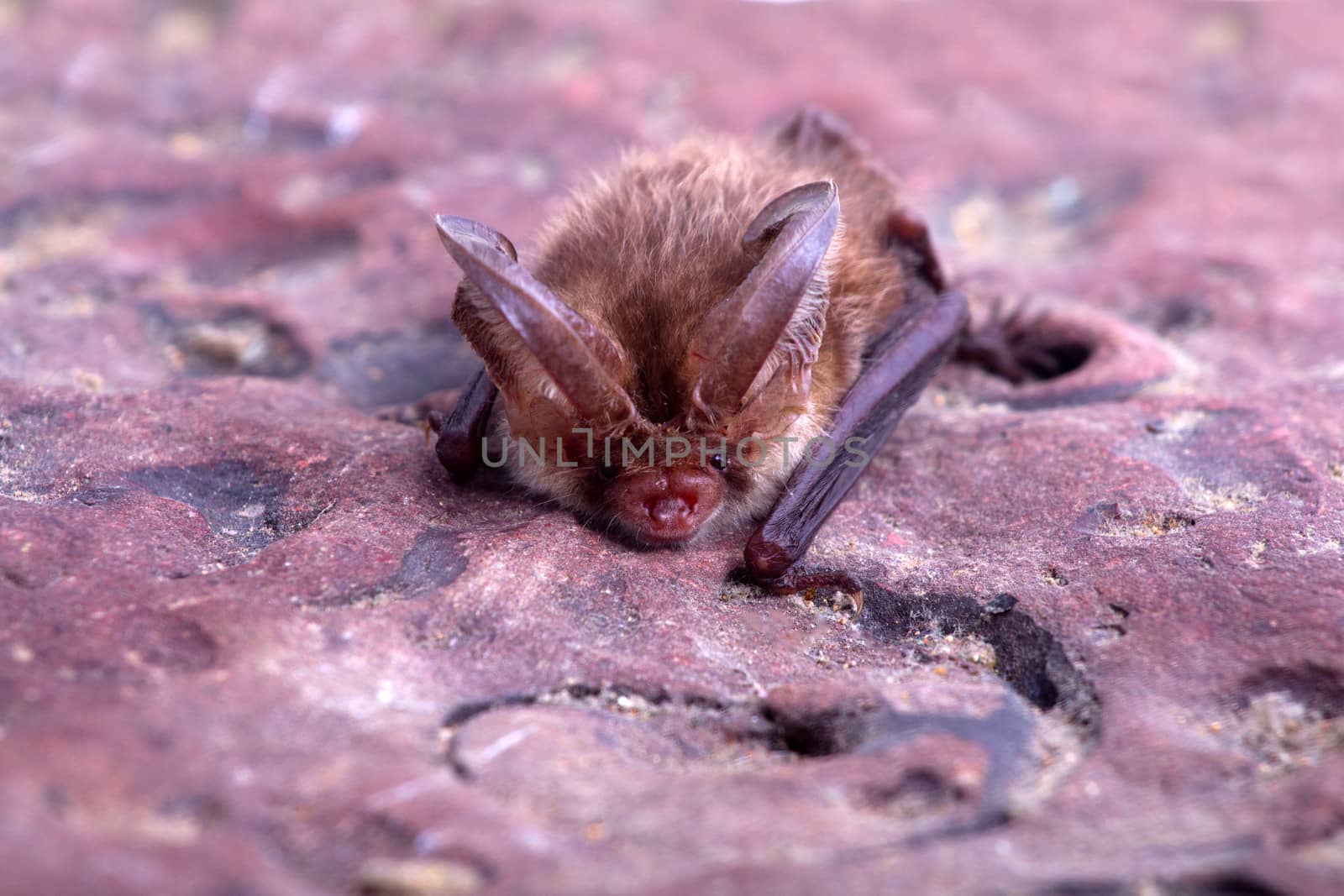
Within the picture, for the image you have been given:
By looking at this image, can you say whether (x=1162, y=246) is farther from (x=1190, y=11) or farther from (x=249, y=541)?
(x=249, y=541)

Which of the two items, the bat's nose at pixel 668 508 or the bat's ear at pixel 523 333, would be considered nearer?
the bat's ear at pixel 523 333

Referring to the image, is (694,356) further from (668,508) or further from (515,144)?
(515,144)

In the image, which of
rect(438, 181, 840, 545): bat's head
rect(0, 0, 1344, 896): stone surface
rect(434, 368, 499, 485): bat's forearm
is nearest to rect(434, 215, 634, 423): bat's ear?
rect(438, 181, 840, 545): bat's head

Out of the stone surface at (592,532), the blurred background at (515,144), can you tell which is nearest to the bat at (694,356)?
the stone surface at (592,532)

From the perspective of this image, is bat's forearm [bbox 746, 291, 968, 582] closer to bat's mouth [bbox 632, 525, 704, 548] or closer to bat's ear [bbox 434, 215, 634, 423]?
bat's mouth [bbox 632, 525, 704, 548]

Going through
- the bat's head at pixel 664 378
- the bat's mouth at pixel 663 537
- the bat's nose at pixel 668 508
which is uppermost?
the bat's head at pixel 664 378

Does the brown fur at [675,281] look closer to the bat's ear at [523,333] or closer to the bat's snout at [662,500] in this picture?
the bat's ear at [523,333]

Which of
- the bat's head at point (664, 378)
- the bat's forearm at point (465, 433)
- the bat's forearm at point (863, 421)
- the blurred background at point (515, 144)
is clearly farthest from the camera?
the blurred background at point (515, 144)
